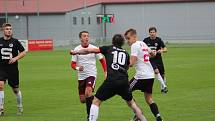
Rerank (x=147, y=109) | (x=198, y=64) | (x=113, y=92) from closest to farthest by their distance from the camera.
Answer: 1. (x=113, y=92)
2. (x=147, y=109)
3. (x=198, y=64)

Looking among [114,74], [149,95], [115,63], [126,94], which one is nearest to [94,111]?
[126,94]

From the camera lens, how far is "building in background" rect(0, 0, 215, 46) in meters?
74.1

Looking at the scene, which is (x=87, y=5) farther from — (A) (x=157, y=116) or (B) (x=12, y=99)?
(A) (x=157, y=116)

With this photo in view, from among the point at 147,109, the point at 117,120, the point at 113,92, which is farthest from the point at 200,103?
the point at 113,92

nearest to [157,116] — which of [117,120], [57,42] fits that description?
[117,120]

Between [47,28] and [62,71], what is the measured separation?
4181cm

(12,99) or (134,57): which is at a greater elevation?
(134,57)

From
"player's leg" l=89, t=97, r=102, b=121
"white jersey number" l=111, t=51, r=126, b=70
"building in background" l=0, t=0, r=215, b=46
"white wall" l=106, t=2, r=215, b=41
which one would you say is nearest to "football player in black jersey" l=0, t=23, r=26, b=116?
"player's leg" l=89, t=97, r=102, b=121

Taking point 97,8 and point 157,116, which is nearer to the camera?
point 157,116

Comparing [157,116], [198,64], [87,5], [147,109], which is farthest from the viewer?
[87,5]

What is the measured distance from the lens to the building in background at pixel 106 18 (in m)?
74.1

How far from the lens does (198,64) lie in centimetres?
3506

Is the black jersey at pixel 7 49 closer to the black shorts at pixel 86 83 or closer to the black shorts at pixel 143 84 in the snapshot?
the black shorts at pixel 86 83

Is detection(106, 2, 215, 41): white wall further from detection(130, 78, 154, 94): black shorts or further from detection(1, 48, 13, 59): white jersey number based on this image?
detection(130, 78, 154, 94): black shorts
